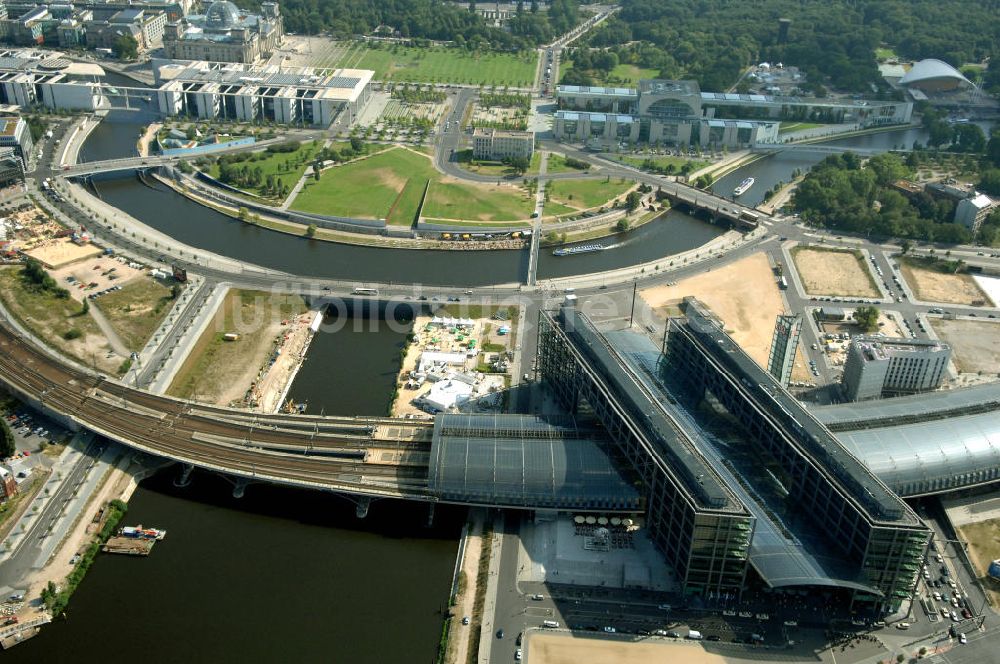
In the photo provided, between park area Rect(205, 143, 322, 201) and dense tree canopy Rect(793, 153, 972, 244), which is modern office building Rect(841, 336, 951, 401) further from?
park area Rect(205, 143, 322, 201)

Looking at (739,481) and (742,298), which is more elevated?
(739,481)

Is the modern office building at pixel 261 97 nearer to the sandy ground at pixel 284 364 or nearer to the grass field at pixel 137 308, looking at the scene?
the grass field at pixel 137 308

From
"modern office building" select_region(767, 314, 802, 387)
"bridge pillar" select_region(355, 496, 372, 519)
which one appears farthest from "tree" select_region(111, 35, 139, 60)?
"modern office building" select_region(767, 314, 802, 387)

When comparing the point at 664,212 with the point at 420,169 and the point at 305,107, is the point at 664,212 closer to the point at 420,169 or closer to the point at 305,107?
the point at 420,169

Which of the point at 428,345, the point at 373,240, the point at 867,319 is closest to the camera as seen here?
the point at 428,345

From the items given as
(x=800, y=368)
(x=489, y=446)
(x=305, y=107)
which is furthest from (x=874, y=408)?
(x=305, y=107)

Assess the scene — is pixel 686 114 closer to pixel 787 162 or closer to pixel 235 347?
pixel 787 162

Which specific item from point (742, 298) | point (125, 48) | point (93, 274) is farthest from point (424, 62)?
point (742, 298)
